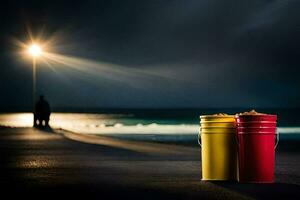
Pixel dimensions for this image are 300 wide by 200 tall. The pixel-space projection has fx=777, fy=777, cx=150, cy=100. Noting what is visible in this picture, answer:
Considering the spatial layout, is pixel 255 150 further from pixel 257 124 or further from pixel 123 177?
pixel 123 177

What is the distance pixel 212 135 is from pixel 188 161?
5.23 meters

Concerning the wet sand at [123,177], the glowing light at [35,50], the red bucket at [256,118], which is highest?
the glowing light at [35,50]

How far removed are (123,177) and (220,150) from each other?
1901 mm

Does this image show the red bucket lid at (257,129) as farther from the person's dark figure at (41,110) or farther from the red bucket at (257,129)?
the person's dark figure at (41,110)

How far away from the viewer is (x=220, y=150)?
1260 cm

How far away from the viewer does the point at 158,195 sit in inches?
A: 420

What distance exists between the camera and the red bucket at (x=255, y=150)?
1224 centimetres

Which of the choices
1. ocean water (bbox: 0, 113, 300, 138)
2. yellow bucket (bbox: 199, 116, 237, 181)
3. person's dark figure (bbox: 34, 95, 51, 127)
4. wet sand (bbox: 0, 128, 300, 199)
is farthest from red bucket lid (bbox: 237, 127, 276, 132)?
person's dark figure (bbox: 34, 95, 51, 127)

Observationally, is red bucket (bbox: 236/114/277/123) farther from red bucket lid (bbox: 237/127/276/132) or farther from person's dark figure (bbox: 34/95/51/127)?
person's dark figure (bbox: 34/95/51/127)

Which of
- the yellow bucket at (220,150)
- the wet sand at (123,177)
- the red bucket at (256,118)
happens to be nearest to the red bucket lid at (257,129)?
the red bucket at (256,118)

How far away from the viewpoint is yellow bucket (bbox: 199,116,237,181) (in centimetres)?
1256

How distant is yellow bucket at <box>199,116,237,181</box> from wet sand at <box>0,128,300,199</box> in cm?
36

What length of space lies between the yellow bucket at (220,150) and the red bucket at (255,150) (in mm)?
239

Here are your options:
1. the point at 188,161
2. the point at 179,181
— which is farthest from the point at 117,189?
the point at 188,161
